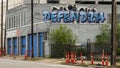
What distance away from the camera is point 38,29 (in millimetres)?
60938

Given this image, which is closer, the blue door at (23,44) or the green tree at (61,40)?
the green tree at (61,40)

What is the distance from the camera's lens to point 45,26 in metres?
58.9

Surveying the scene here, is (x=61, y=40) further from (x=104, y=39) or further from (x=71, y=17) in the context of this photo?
(x=104, y=39)

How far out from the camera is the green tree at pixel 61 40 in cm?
5541

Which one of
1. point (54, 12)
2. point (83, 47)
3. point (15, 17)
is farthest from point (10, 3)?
point (83, 47)

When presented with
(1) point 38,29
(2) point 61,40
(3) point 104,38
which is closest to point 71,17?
(1) point 38,29

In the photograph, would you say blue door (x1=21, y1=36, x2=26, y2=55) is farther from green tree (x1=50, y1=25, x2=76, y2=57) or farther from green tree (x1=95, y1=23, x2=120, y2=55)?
green tree (x1=95, y1=23, x2=120, y2=55)

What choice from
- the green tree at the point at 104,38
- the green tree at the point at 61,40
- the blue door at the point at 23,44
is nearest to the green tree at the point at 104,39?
the green tree at the point at 104,38

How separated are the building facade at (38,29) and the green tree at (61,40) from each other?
2.82 ft

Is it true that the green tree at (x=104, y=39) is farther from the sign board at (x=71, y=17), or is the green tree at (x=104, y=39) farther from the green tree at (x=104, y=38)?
the sign board at (x=71, y=17)

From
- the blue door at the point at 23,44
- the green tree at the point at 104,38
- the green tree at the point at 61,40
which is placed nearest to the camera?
the green tree at the point at 104,38

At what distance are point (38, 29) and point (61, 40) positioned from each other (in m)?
6.06

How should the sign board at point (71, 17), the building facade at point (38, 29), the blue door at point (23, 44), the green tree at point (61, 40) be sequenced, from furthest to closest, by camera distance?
the blue door at point (23, 44)
the sign board at point (71, 17)
the building facade at point (38, 29)
the green tree at point (61, 40)

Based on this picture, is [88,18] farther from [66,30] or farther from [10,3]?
[10,3]
